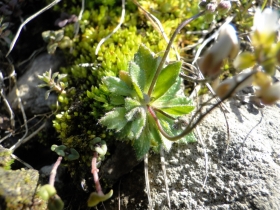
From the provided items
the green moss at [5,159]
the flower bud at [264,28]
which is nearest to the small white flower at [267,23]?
the flower bud at [264,28]

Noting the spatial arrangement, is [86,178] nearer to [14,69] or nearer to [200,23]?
[14,69]

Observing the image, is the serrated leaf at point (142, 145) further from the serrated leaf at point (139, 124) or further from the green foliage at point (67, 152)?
the green foliage at point (67, 152)

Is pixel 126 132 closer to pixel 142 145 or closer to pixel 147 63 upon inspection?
pixel 142 145

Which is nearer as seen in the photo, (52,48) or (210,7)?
(210,7)

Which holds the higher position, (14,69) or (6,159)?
(14,69)

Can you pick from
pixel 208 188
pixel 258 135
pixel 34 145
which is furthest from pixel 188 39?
pixel 34 145

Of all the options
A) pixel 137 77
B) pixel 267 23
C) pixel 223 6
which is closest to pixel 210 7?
pixel 223 6

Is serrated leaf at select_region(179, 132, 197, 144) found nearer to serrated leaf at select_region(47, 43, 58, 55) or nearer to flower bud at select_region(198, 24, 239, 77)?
flower bud at select_region(198, 24, 239, 77)
